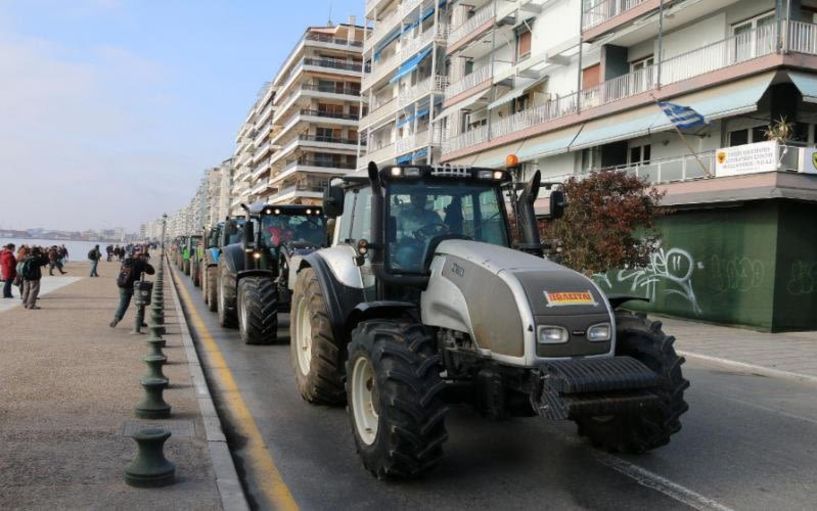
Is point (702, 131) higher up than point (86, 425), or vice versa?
point (702, 131)

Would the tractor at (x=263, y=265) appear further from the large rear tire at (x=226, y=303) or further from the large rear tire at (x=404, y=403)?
the large rear tire at (x=404, y=403)

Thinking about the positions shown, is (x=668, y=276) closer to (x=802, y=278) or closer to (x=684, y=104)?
(x=802, y=278)

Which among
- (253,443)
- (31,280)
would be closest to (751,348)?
(253,443)

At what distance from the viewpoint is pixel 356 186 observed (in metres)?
7.02

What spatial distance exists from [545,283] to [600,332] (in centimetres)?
50

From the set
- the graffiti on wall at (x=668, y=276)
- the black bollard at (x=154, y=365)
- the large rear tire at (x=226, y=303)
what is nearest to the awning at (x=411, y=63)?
the graffiti on wall at (x=668, y=276)

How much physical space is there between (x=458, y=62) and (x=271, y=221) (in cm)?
2820

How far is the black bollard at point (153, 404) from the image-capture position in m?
6.07

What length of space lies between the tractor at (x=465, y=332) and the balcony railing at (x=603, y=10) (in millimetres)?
20143

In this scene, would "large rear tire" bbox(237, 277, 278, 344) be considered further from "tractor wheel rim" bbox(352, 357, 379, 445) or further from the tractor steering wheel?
"tractor wheel rim" bbox(352, 357, 379, 445)

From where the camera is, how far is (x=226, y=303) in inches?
512

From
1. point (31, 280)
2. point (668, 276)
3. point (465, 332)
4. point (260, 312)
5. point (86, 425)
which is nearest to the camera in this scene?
point (465, 332)

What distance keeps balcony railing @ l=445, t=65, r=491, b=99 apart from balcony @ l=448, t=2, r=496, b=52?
188 cm

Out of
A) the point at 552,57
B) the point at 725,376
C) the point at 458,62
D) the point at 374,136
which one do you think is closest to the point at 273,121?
the point at 374,136
